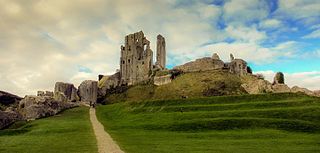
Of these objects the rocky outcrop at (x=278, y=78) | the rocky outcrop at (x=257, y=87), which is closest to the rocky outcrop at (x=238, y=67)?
the rocky outcrop at (x=257, y=87)

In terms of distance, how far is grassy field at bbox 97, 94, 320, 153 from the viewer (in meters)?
34.2

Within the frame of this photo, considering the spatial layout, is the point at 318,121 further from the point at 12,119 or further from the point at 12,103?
the point at 12,103

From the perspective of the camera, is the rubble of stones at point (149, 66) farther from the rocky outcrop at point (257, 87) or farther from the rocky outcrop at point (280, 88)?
the rocky outcrop at point (280, 88)

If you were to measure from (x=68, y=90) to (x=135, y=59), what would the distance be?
42124 mm

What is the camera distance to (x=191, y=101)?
73.6m

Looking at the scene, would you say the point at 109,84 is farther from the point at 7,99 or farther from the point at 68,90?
the point at 7,99

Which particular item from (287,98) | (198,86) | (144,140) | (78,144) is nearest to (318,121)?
(287,98)

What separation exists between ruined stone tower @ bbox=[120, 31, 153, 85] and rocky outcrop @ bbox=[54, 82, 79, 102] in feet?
112

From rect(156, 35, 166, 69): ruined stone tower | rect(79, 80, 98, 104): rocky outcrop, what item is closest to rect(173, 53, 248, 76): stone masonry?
rect(156, 35, 166, 69): ruined stone tower

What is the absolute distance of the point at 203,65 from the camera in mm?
156375

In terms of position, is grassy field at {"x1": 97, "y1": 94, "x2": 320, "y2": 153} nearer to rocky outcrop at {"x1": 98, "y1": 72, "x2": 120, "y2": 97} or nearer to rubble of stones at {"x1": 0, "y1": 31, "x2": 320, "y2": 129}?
rubble of stones at {"x1": 0, "y1": 31, "x2": 320, "y2": 129}

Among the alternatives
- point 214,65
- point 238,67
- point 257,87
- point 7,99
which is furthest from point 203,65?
point 7,99

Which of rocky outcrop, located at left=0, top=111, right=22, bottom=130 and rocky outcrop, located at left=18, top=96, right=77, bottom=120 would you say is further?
rocky outcrop, located at left=18, top=96, right=77, bottom=120

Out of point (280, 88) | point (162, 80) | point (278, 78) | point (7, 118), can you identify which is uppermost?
point (162, 80)
